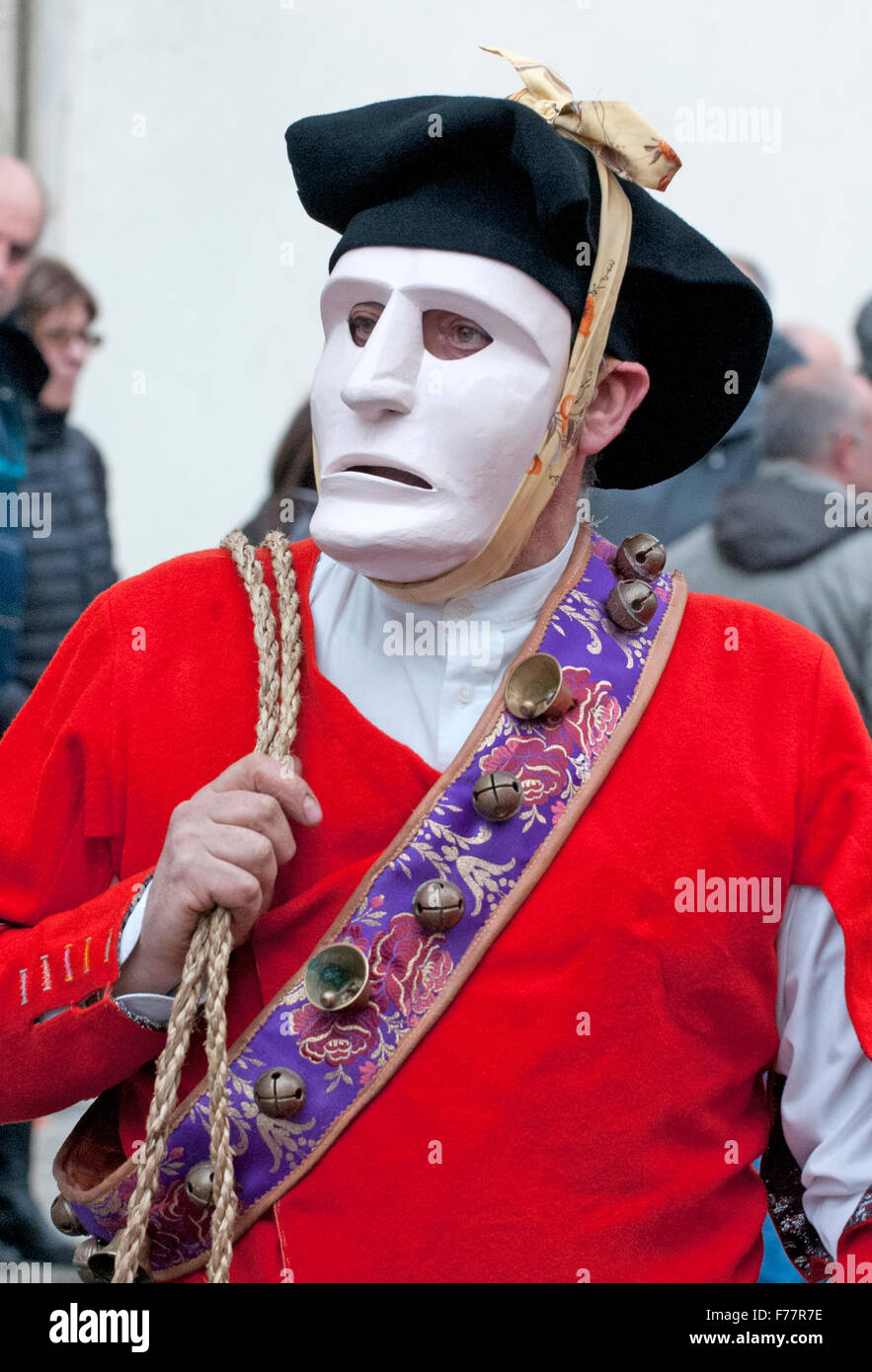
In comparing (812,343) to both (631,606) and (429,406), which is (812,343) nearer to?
(631,606)

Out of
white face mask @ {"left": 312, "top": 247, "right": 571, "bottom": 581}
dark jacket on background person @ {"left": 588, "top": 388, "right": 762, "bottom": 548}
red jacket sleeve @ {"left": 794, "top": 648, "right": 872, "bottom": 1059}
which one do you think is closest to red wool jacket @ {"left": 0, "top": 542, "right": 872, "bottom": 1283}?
red jacket sleeve @ {"left": 794, "top": 648, "right": 872, "bottom": 1059}

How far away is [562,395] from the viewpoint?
1869 mm

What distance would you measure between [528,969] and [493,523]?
20.4 inches

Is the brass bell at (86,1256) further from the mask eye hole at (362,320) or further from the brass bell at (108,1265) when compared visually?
the mask eye hole at (362,320)

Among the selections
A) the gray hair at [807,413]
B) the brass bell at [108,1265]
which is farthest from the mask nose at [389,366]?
the gray hair at [807,413]

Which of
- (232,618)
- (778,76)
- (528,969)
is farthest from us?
(778,76)

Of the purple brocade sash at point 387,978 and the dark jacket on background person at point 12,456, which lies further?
the dark jacket on background person at point 12,456

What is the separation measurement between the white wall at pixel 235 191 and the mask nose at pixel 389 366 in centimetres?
258

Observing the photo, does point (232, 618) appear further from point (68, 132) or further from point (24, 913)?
point (68, 132)

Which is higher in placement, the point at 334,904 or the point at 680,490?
the point at 680,490

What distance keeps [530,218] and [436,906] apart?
0.81 m

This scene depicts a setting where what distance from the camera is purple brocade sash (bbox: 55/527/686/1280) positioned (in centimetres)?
172

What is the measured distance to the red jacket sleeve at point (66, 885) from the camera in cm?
175

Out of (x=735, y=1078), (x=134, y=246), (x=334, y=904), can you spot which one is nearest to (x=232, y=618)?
(x=334, y=904)
